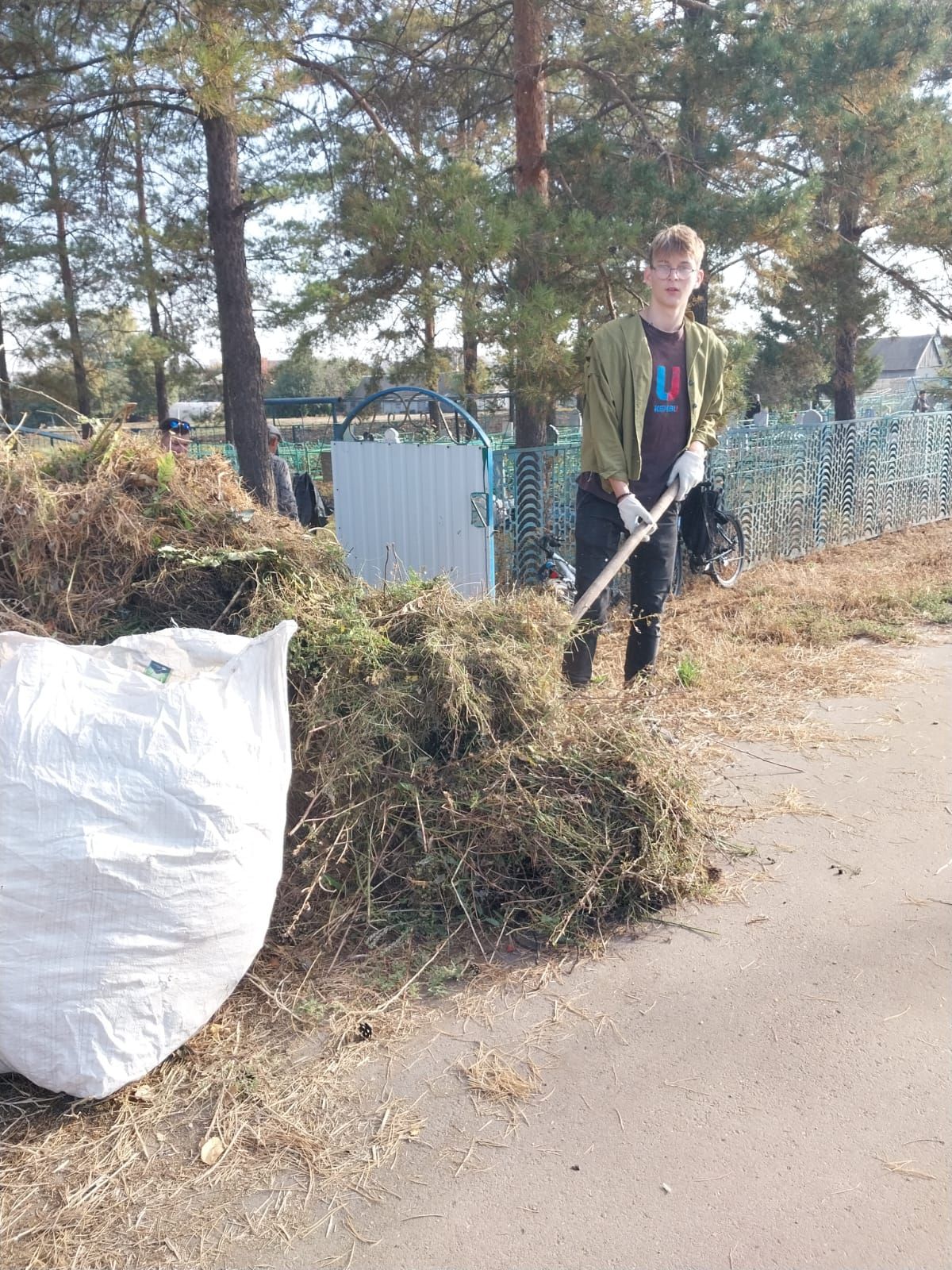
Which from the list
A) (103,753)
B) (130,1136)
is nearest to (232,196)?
(103,753)

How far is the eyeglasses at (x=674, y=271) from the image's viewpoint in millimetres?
4047

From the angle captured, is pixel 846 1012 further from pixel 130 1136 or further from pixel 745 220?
pixel 745 220

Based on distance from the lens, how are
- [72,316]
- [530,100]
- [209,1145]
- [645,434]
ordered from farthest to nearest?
1. [72,316]
2. [530,100]
3. [645,434]
4. [209,1145]

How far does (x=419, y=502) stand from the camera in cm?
646

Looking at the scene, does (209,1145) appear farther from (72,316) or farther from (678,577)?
(72,316)

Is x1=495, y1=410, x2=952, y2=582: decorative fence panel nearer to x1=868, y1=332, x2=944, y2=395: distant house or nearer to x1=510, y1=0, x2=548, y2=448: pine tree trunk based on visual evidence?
x1=510, y1=0, x2=548, y2=448: pine tree trunk

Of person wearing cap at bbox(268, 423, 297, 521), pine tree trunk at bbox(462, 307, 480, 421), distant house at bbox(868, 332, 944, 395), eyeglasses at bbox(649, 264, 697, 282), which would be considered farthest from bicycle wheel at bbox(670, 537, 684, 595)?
distant house at bbox(868, 332, 944, 395)

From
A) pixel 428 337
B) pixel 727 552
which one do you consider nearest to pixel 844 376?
pixel 727 552

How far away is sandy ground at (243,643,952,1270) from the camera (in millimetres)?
1910

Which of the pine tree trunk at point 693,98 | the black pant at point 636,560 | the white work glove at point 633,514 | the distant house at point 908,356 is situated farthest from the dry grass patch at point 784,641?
the distant house at point 908,356

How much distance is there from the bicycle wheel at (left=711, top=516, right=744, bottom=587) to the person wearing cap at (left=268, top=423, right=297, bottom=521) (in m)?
3.74

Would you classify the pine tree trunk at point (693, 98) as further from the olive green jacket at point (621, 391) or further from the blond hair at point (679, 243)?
the blond hair at point (679, 243)

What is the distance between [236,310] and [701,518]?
468cm

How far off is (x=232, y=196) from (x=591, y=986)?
8.16 metres
